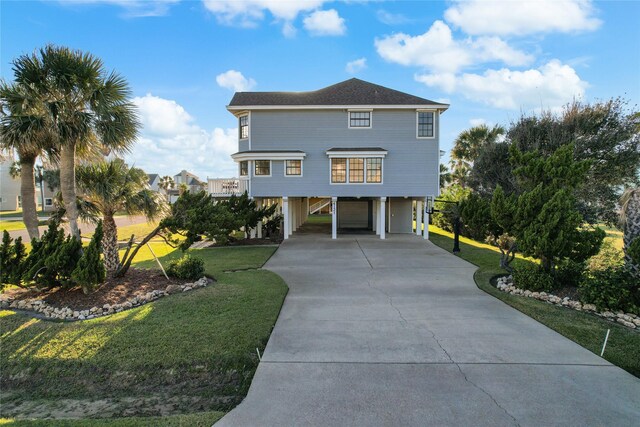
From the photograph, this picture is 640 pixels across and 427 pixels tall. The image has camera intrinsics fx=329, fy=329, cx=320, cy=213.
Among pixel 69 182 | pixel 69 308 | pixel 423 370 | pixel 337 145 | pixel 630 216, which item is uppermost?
pixel 337 145

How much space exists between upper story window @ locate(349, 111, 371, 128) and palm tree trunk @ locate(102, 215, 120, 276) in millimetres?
13532

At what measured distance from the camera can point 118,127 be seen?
8.69 m

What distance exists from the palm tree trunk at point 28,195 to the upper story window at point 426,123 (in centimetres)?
1723

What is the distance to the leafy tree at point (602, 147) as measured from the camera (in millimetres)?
16672

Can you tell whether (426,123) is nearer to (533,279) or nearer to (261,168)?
(261,168)

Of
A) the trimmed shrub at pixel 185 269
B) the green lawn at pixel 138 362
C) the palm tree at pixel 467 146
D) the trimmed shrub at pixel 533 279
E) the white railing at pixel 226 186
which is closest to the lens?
the green lawn at pixel 138 362

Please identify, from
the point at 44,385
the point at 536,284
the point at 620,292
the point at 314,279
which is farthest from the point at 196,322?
the point at 620,292

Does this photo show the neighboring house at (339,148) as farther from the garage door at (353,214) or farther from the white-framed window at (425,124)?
the garage door at (353,214)

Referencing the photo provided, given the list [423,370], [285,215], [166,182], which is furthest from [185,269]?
[166,182]

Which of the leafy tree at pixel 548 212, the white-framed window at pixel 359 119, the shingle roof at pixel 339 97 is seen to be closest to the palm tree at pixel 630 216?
the leafy tree at pixel 548 212

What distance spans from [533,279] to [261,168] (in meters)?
Result: 14.6

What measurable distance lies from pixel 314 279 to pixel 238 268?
310 centimetres

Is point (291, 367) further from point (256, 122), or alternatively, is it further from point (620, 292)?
point (256, 122)

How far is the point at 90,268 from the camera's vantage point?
741cm
